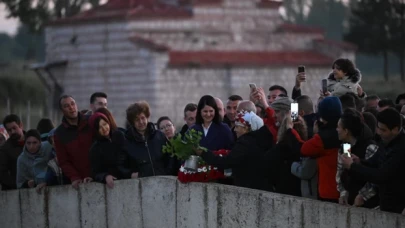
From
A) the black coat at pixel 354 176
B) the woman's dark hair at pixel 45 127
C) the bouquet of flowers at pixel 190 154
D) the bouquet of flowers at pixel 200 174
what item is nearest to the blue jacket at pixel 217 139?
the bouquet of flowers at pixel 190 154

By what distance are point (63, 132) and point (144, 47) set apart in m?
44.1

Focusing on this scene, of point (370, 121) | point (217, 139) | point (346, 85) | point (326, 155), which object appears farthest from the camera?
point (346, 85)

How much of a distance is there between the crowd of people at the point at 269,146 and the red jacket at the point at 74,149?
1 centimetres

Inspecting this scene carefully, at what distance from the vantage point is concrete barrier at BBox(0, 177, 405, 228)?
38.7ft

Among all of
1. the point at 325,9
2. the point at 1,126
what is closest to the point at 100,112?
the point at 1,126

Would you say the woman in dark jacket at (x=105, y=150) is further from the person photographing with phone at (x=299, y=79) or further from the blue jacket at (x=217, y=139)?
the person photographing with phone at (x=299, y=79)

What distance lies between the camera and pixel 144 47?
5909 cm

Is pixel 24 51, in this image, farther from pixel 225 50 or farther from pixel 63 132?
pixel 63 132

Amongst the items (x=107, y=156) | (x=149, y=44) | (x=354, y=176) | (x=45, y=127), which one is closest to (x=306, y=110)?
(x=107, y=156)

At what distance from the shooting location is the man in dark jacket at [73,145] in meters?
15.0

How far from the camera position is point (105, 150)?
1446cm

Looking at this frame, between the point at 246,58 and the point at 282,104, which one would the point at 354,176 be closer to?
the point at 282,104

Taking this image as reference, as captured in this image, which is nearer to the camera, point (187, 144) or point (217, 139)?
point (187, 144)

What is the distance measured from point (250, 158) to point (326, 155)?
2.98ft
